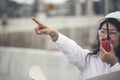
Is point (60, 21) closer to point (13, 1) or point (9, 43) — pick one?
point (13, 1)

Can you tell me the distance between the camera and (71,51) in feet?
12.3

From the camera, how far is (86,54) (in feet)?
12.5

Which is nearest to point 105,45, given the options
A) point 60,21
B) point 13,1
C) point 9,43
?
point 9,43

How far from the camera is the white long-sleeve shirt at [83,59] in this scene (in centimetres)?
364

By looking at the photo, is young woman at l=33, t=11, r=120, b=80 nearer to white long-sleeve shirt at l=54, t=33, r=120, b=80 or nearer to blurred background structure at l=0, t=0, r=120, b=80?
white long-sleeve shirt at l=54, t=33, r=120, b=80

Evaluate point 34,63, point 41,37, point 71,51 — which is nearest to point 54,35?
point 71,51

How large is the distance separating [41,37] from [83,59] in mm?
18116

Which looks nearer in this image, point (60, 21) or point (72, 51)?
point (72, 51)

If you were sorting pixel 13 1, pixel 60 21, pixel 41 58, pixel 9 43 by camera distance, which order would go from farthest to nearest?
pixel 13 1 → pixel 60 21 → pixel 9 43 → pixel 41 58

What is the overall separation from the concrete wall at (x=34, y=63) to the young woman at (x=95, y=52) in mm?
3319

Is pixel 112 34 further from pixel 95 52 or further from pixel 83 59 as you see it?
pixel 83 59

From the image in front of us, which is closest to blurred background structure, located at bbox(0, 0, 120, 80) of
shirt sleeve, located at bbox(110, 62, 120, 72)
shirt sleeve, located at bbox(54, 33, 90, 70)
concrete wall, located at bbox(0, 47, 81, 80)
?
concrete wall, located at bbox(0, 47, 81, 80)

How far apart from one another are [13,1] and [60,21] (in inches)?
274

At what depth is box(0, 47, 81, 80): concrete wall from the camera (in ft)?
24.7
